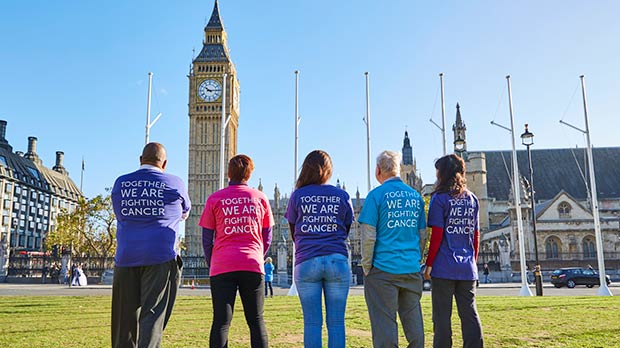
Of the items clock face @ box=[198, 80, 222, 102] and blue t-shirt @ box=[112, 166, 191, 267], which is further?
clock face @ box=[198, 80, 222, 102]

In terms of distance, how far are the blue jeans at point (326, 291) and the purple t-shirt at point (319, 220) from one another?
0.09m

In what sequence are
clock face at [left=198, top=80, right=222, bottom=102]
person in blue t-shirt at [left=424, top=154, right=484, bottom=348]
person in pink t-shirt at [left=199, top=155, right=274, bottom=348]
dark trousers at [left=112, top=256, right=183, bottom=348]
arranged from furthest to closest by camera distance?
1. clock face at [left=198, top=80, right=222, bottom=102]
2. person in blue t-shirt at [left=424, top=154, right=484, bottom=348]
3. person in pink t-shirt at [left=199, top=155, right=274, bottom=348]
4. dark trousers at [left=112, top=256, right=183, bottom=348]

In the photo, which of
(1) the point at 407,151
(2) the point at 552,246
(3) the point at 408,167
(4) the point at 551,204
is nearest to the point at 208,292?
(2) the point at 552,246

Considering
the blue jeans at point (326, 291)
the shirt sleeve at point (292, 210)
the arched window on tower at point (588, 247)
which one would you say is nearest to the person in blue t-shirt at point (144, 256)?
the shirt sleeve at point (292, 210)

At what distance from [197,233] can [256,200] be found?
64697mm

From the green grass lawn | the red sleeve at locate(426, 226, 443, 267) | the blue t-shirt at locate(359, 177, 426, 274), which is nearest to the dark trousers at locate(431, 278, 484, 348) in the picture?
the red sleeve at locate(426, 226, 443, 267)

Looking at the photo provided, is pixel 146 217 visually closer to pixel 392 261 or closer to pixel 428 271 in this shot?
pixel 392 261

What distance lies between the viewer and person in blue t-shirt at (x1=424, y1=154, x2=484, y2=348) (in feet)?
15.5

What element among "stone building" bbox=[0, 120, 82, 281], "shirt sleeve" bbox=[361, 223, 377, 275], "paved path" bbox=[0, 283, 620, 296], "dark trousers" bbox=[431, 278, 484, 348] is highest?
"stone building" bbox=[0, 120, 82, 281]

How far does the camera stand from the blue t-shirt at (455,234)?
4801 mm

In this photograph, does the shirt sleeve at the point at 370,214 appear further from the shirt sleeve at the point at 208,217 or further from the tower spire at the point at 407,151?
the tower spire at the point at 407,151

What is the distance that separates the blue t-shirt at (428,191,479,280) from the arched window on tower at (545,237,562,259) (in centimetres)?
4748

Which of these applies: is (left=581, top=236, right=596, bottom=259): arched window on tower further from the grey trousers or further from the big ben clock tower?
the grey trousers

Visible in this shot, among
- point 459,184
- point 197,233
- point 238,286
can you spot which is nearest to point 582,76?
point 459,184
